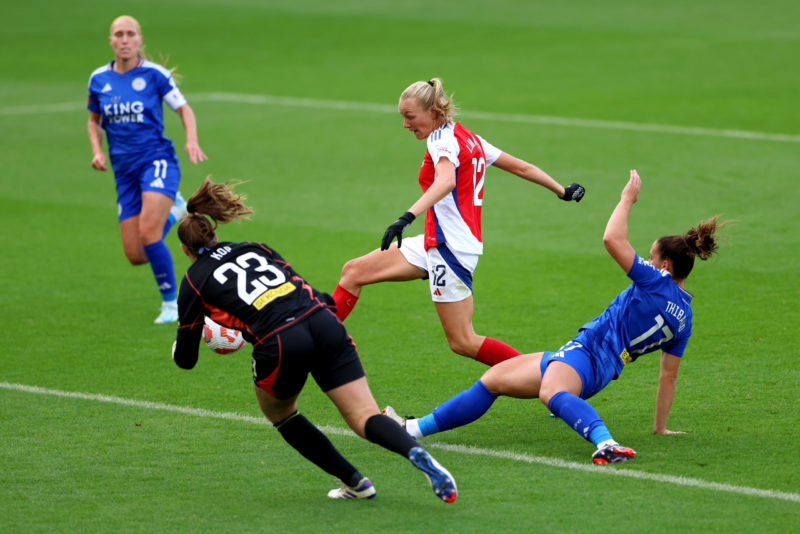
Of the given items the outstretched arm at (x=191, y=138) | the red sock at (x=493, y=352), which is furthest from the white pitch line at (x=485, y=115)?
the red sock at (x=493, y=352)

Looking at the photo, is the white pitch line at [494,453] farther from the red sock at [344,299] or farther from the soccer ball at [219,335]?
the soccer ball at [219,335]

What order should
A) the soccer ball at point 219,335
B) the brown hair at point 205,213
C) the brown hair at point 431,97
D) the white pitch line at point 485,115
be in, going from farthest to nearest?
the white pitch line at point 485,115, the brown hair at point 431,97, the soccer ball at point 219,335, the brown hair at point 205,213

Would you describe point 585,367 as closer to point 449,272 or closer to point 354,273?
point 449,272

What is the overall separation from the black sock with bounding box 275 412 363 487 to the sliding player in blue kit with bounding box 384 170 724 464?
98cm

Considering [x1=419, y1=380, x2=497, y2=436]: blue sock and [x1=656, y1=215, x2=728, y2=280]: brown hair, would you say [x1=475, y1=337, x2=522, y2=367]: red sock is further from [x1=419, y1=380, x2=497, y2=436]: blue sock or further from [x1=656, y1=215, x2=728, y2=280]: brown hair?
[x1=656, y1=215, x2=728, y2=280]: brown hair

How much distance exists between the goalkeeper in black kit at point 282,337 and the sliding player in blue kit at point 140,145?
4.06 m

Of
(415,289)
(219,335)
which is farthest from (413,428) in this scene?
(415,289)

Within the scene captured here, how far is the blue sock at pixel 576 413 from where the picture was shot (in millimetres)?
5934

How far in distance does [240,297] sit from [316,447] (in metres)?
0.83

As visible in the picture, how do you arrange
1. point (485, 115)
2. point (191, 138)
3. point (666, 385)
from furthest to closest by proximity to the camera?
point (485, 115), point (191, 138), point (666, 385)

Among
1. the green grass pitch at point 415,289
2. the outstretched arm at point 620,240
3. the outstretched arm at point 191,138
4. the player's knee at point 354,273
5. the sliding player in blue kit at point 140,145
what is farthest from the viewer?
the sliding player in blue kit at point 140,145

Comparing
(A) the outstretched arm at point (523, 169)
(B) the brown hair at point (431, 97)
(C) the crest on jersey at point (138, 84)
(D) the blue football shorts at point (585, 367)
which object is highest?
(B) the brown hair at point (431, 97)

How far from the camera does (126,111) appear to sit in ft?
31.6

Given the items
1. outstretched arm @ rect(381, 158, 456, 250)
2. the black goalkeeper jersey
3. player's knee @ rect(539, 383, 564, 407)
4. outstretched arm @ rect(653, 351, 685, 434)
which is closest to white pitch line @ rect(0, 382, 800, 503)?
player's knee @ rect(539, 383, 564, 407)
